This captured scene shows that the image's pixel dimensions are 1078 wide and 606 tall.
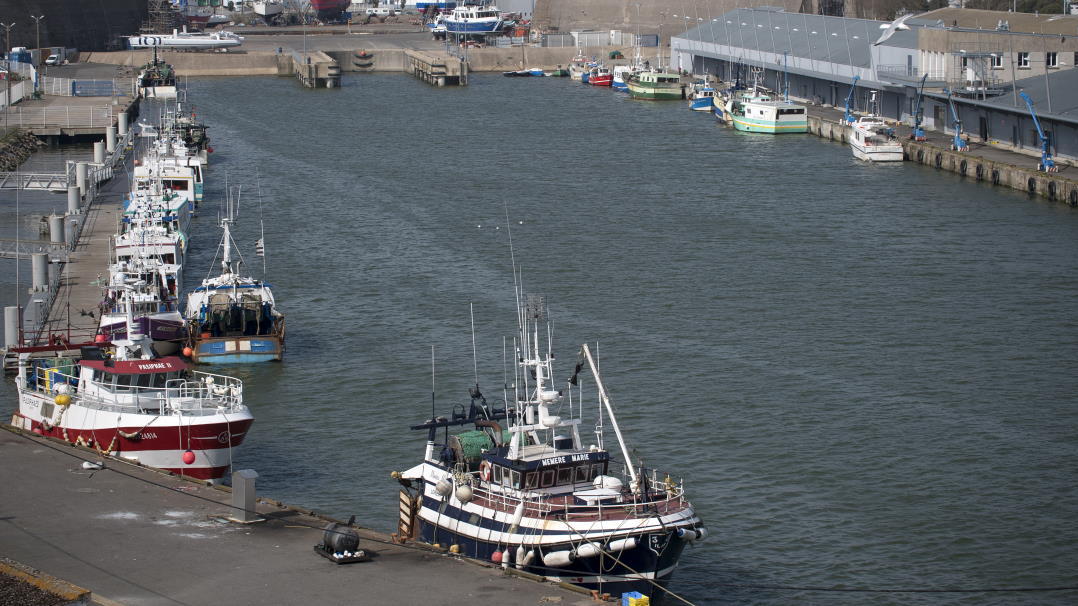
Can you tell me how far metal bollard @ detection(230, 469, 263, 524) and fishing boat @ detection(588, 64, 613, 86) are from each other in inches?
3692

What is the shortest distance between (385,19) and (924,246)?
137 meters

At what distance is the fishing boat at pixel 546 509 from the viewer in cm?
2088

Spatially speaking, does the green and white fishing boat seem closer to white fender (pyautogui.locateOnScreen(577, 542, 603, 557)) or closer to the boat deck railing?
the boat deck railing

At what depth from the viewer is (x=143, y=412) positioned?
2744cm

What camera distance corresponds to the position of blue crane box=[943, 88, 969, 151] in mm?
67188

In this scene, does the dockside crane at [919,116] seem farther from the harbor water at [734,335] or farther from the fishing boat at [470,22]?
the fishing boat at [470,22]

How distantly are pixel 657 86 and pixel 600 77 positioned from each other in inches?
483

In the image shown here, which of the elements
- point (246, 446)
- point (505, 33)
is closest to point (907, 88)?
point (246, 446)

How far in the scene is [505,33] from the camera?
14900cm

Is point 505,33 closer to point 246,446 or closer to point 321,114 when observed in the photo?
point 321,114

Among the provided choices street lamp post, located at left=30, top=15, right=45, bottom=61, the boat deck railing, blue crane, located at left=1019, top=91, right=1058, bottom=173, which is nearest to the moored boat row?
the boat deck railing

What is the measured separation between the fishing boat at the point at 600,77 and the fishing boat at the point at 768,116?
97.5ft

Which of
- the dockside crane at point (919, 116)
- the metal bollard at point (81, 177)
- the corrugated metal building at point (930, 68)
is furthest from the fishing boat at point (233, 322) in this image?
the dockside crane at point (919, 116)

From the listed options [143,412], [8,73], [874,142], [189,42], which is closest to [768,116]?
[874,142]
